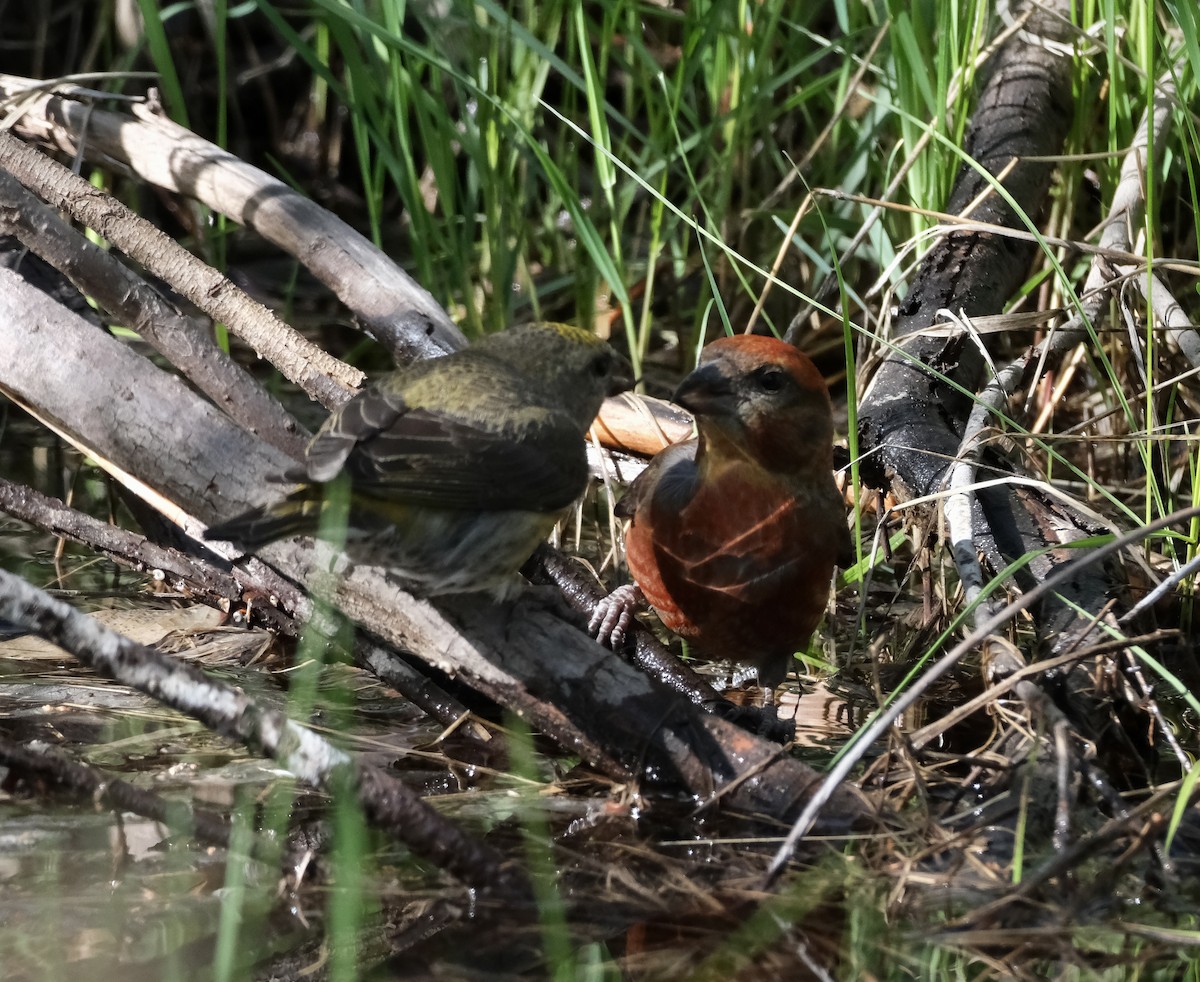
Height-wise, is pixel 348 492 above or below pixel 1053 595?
above

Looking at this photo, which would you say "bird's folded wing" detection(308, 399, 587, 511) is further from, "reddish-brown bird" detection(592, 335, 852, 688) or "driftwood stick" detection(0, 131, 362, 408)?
"driftwood stick" detection(0, 131, 362, 408)

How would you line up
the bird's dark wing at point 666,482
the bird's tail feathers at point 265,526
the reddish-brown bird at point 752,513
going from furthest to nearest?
1. the bird's dark wing at point 666,482
2. the reddish-brown bird at point 752,513
3. the bird's tail feathers at point 265,526

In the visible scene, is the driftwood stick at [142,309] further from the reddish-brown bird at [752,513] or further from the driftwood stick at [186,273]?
the reddish-brown bird at [752,513]

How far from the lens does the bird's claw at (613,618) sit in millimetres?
3662

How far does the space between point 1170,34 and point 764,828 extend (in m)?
2.94

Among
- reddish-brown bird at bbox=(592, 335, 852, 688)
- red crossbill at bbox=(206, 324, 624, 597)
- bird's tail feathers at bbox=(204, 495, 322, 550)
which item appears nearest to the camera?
bird's tail feathers at bbox=(204, 495, 322, 550)

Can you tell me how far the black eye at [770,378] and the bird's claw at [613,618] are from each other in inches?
24.4

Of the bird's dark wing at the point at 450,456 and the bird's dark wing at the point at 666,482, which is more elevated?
the bird's dark wing at the point at 450,456

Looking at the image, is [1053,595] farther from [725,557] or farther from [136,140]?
[136,140]

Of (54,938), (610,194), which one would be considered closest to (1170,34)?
(610,194)

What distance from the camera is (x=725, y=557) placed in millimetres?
3779

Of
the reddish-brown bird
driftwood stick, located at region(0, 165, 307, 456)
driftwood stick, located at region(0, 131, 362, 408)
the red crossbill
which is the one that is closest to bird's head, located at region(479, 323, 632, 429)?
the red crossbill

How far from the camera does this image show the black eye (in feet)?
12.0

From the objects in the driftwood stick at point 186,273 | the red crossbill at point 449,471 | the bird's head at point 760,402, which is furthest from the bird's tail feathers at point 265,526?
the bird's head at point 760,402
